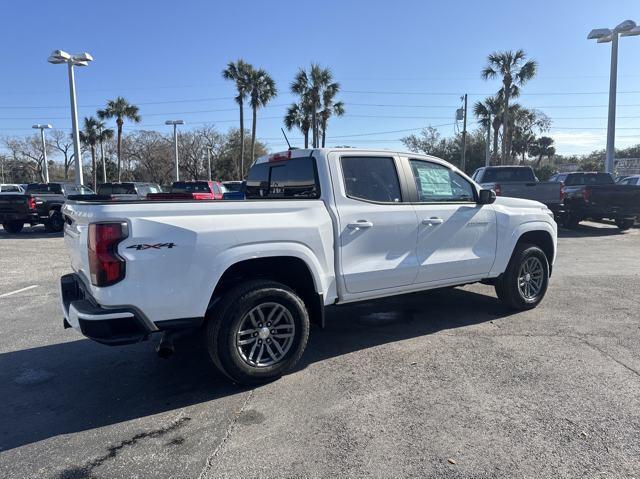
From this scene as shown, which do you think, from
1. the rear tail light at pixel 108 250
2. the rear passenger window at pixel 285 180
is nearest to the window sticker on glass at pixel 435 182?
the rear passenger window at pixel 285 180

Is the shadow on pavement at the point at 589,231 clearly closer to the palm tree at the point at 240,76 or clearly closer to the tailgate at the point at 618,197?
the tailgate at the point at 618,197

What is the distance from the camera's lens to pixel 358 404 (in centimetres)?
356

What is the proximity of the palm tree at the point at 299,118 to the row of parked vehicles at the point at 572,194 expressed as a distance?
982 inches

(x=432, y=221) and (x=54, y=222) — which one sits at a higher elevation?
(x=432, y=221)

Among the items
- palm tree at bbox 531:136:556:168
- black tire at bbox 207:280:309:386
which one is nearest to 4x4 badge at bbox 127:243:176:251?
black tire at bbox 207:280:309:386

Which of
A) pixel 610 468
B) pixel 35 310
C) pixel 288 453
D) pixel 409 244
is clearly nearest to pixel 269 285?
pixel 288 453

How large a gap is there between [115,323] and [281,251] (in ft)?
4.38

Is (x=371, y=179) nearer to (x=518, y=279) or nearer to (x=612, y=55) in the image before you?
(x=518, y=279)

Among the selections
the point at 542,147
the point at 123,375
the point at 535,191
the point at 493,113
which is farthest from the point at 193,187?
the point at 542,147

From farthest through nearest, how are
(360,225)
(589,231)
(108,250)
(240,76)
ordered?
1. (240,76)
2. (589,231)
3. (360,225)
4. (108,250)

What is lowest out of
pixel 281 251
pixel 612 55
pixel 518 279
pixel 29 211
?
pixel 518 279

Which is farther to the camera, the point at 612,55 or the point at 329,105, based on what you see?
the point at 329,105

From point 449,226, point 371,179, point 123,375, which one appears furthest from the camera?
point 449,226

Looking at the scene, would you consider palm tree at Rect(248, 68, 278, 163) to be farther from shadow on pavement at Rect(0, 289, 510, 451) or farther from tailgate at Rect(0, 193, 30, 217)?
shadow on pavement at Rect(0, 289, 510, 451)
